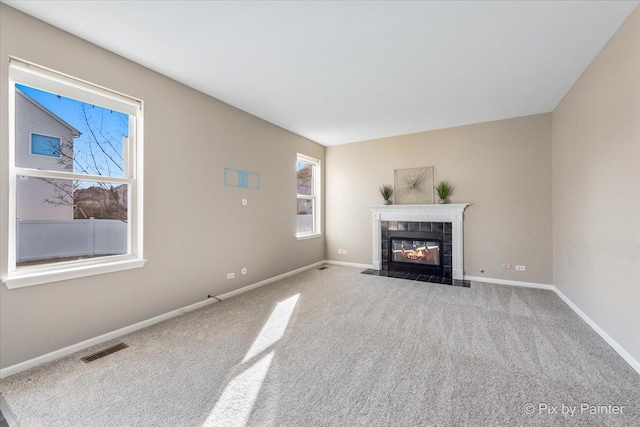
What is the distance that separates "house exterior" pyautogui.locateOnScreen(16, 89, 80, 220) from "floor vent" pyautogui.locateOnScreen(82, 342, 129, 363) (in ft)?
4.01

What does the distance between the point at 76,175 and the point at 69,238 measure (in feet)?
1.88

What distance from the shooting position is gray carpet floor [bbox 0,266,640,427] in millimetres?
1610

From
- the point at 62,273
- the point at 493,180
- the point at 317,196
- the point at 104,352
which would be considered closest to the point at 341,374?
the point at 104,352

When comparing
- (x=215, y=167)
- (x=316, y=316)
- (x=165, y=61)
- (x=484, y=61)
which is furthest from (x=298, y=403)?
(x=484, y=61)

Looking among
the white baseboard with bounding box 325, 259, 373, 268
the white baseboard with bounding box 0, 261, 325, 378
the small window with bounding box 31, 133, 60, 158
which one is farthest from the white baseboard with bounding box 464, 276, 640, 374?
the small window with bounding box 31, 133, 60, 158

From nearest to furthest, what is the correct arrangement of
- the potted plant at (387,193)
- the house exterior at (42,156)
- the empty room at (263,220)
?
1. the empty room at (263,220)
2. the house exterior at (42,156)
3. the potted plant at (387,193)

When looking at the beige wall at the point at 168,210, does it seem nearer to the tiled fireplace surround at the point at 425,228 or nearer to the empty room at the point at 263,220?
the empty room at the point at 263,220

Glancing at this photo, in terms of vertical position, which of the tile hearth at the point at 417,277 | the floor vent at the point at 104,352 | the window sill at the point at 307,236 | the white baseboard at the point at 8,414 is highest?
the window sill at the point at 307,236

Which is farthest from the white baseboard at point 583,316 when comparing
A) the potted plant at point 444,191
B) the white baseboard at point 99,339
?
the white baseboard at point 99,339

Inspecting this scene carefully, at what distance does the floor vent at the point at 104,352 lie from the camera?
2.21 meters

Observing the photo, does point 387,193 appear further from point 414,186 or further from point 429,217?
point 429,217

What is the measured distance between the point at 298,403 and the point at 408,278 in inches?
137

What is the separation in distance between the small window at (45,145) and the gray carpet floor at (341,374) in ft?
5.69

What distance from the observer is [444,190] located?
474 cm
